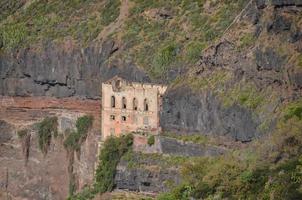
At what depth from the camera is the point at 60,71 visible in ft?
393

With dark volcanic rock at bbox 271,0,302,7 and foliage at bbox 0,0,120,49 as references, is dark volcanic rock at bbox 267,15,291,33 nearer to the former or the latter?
dark volcanic rock at bbox 271,0,302,7

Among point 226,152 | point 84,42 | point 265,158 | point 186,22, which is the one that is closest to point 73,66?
point 84,42

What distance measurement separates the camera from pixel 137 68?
112250mm

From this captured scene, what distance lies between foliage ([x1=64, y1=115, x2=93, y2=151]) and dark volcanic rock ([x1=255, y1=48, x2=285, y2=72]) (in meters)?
21.0

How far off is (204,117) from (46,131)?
880 inches

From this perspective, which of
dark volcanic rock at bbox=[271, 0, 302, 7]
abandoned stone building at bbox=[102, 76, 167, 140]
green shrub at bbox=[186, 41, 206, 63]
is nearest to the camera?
dark volcanic rock at bbox=[271, 0, 302, 7]

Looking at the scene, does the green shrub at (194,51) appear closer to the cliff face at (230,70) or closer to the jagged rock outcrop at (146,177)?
the cliff face at (230,70)

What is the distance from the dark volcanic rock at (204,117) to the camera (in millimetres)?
94938

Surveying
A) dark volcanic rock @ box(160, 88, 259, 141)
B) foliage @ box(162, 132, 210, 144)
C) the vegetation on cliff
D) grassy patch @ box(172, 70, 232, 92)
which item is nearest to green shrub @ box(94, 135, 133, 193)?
the vegetation on cliff

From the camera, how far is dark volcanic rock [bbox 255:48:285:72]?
3668 inches

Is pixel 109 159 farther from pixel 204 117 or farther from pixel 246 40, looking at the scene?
pixel 246 40

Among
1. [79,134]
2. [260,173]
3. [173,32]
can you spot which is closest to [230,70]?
[260,173]

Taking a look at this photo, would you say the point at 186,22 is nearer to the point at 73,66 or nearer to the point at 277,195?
the point at 73,66

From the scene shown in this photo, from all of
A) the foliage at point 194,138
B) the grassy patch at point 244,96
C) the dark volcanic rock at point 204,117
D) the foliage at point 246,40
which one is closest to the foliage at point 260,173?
→ the dark volcanic rock at point 204,117
